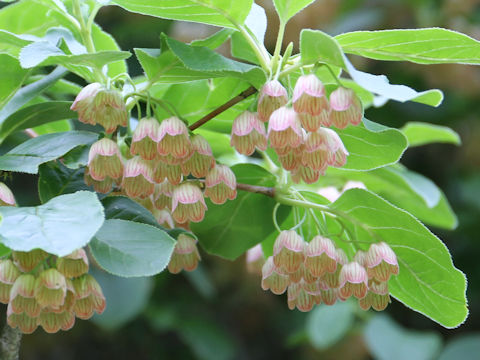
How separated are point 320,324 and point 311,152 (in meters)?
1.61

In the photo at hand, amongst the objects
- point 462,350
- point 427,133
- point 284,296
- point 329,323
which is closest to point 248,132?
point 427,133

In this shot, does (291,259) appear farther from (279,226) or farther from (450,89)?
(450,89)

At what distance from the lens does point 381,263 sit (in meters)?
0.74

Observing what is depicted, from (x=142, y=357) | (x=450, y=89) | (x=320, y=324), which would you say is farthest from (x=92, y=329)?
(x=450, y=89)

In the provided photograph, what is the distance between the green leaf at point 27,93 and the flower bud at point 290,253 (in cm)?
34

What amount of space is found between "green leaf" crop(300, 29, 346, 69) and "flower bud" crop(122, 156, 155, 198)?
201 millimetres

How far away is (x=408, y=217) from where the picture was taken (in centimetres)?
76

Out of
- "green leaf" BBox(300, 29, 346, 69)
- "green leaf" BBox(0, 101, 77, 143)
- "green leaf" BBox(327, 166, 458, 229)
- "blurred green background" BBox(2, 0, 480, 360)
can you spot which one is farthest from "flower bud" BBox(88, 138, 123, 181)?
"blurred green background" BBox(2, 0, 480, 360)

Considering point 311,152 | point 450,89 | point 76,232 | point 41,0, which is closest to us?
point 76,232

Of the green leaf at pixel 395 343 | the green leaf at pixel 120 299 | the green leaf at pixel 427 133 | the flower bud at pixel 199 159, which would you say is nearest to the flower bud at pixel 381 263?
the flower bud at pixel 199 159

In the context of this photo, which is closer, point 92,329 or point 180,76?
point 180,76

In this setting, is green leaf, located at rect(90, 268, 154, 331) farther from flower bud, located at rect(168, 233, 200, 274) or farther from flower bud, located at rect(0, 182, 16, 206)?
flower bud, located at rect(0, 182, 16, 206)

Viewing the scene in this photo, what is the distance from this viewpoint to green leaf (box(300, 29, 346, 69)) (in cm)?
62

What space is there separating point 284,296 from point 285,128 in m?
2.36
